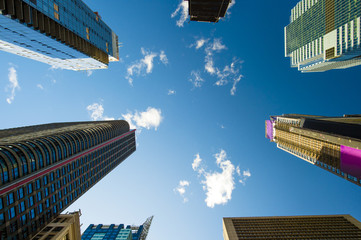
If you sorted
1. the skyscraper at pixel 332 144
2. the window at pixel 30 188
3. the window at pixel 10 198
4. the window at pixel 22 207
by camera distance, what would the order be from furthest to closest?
the skyscraper at pixel 332 144, the window at pixel 30 188, the window at pixel 22 207, the window at pixel 10 198

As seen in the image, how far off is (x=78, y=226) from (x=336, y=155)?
10369 cm

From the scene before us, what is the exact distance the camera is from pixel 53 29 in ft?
195

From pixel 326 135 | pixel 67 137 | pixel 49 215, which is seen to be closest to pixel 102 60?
pixel 67 137

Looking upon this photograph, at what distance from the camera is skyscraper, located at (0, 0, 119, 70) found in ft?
156

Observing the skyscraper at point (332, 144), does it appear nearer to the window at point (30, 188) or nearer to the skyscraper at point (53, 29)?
the window at point (30, 188)

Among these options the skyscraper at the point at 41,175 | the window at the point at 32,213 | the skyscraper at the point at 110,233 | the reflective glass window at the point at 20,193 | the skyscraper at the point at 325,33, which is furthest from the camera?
the skyscraper at the point at 110,233

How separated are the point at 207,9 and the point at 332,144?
74355 mm

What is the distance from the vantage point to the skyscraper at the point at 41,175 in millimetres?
48312

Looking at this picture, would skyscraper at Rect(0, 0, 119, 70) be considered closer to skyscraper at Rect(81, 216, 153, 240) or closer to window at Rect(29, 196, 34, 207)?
window at Rect(29, 196, 34, 207)

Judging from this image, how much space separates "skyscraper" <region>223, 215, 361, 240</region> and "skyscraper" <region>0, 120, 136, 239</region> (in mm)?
84996

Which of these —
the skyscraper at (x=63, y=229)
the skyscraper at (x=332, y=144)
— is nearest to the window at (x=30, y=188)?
the skyscraper at (x=63, y=229)

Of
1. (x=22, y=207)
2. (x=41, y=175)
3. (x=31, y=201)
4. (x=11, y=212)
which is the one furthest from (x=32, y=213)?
(x=41, y=175)

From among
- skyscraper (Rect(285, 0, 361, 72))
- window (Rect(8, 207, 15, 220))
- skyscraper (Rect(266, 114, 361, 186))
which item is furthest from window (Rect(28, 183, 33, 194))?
skyscraper (Rect(285, 0, 361, 72))

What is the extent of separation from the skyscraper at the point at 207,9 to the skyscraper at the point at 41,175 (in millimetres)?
67567
